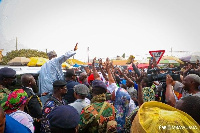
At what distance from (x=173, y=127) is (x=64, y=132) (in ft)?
4.01

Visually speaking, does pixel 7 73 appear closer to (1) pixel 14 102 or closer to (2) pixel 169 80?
(1) pixel 14 102

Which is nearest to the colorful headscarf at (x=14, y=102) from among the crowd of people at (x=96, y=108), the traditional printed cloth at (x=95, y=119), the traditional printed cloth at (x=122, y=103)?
the crowd of people at (x=96, y=108)

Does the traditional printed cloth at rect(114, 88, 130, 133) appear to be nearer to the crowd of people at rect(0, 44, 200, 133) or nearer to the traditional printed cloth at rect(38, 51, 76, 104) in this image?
the crowd of people at rect(0, 44, 200, 133)

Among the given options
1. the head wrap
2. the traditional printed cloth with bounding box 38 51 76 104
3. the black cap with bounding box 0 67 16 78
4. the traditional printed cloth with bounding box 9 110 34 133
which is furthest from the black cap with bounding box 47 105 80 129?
the traditional printed cloth with bounding box 38 51 76 104

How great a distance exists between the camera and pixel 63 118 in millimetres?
1951

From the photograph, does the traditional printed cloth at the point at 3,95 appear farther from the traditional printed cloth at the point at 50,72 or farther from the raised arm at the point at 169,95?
the raised arm at the point at 169,95

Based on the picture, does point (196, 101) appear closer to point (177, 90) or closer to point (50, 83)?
point (177, 90)

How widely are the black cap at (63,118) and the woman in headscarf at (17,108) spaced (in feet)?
2.71

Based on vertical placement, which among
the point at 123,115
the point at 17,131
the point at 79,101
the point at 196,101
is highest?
the point at 196,101

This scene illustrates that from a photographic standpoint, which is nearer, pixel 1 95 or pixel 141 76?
pixel 141 76

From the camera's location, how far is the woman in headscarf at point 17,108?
2.62 m

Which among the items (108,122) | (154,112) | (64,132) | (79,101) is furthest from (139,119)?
(79,101)

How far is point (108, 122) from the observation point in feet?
9.37

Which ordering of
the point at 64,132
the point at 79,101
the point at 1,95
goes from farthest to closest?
1. the point at 79,101
2. the point at 1,95
3. the point at 64,132
